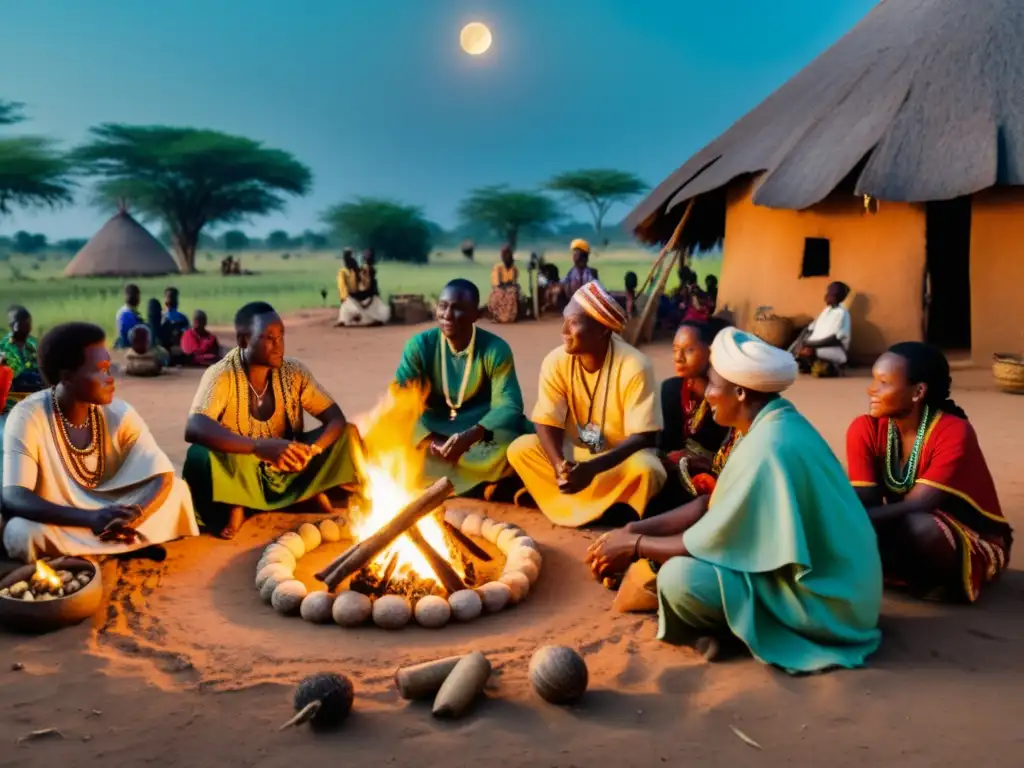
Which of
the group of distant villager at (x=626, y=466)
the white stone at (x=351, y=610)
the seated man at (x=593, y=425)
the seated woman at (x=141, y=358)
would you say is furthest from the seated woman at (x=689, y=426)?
the seated woman at (x=141, y=358)

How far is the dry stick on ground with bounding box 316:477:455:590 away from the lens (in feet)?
13.1

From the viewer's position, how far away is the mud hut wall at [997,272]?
10.3 metres

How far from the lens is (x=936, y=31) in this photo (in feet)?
36.2

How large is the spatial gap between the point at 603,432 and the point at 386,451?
51.2 inches

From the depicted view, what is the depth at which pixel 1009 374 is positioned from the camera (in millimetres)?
9031

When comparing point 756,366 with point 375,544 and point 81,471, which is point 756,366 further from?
point 81,471

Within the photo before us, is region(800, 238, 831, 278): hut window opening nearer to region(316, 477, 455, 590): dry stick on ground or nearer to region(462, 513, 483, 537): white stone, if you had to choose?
region(462, 513, 483, 537): white stone

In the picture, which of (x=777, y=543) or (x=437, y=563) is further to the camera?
(x=437, y=563)

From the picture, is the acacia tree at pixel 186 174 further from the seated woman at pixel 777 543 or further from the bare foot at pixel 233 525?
the seated woman at pixel 777 543

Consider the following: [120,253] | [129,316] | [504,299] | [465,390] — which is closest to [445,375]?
[465,390]

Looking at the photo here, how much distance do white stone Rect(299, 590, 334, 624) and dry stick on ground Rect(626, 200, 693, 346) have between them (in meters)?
9.81

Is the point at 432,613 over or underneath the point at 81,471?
underneath

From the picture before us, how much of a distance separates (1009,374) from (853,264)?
101 inches

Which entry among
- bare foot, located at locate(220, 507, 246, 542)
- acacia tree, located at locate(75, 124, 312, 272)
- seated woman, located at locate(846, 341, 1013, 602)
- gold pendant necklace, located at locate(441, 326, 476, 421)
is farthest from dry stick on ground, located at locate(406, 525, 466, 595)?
acacia tree, located at locate(75, 124, 312, 272)
